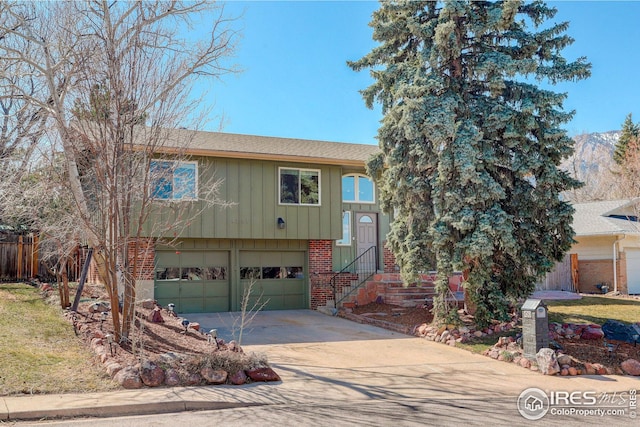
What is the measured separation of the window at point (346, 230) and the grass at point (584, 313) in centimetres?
633


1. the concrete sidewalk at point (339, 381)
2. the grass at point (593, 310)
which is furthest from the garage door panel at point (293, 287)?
the grass at point (593, 310)

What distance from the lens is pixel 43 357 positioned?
7688 mm

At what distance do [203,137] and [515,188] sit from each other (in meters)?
9.17

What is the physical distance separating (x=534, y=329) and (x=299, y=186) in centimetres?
889

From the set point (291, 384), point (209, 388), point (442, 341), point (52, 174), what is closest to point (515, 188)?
point (442, 341)

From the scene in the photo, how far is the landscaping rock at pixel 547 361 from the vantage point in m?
8.53

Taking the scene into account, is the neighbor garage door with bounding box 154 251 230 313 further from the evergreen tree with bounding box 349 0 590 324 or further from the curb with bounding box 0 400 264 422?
the curb with bounding box 0 400 264 422

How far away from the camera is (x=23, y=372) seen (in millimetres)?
6977

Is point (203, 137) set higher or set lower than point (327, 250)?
higher

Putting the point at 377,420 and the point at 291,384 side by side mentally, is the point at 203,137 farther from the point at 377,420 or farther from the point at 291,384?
the point at 377,420

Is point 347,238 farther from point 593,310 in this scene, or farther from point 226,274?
point 593,310

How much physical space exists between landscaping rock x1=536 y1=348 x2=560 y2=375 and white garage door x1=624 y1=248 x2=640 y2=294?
568 inches

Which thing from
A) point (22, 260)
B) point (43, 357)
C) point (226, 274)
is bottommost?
point (43, 357)

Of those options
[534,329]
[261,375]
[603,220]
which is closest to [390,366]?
[261,375]
